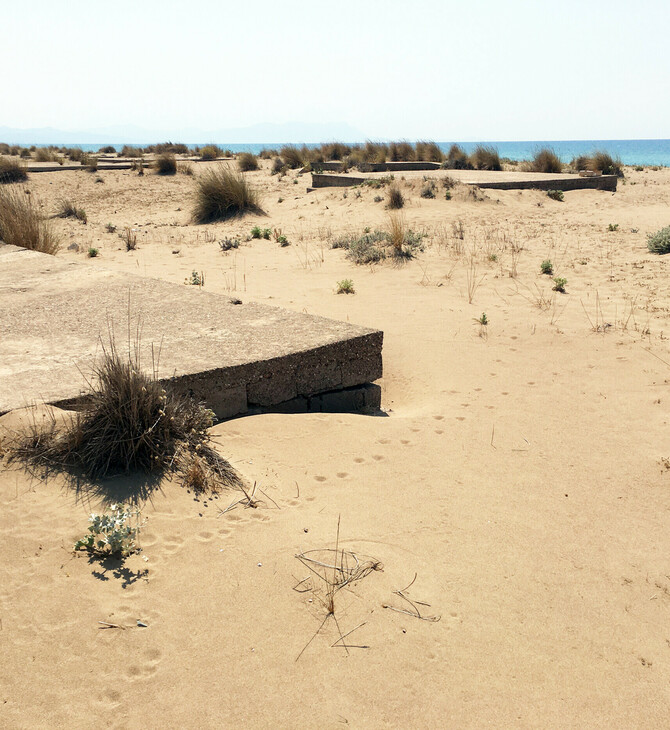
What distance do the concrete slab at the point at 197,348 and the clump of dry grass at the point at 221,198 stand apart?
781cm

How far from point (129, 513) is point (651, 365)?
386cm

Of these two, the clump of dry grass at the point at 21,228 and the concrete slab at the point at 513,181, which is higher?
the concrete slab at the point at 513,181

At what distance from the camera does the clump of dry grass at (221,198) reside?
12.4 metres

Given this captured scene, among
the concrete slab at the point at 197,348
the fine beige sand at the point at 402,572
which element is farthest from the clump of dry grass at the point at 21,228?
the fine beige sand at the point at 402,572

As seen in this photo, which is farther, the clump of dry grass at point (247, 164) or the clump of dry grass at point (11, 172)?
the clump of dry grass at point (247, 164)

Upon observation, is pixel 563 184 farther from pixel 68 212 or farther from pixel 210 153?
pixel 210 153

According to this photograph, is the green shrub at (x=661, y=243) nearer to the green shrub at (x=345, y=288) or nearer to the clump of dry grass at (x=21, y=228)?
the green shrub at (x=345, y=288)

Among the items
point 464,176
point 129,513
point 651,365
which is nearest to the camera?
point 129,513

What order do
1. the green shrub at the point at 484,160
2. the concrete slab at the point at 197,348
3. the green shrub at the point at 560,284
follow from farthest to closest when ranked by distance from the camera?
the green shrub at the point at 484,160 < the green shrub at the point at 560,284 < the concrete slab at the point at 197,348

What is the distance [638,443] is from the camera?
362 cm

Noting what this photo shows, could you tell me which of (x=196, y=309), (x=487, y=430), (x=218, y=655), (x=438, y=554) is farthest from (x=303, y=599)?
(x=196, y=309)

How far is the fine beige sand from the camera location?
74.3 inches

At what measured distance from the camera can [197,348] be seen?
3.60 metres

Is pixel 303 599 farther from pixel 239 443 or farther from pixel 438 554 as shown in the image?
pixel 239 443
